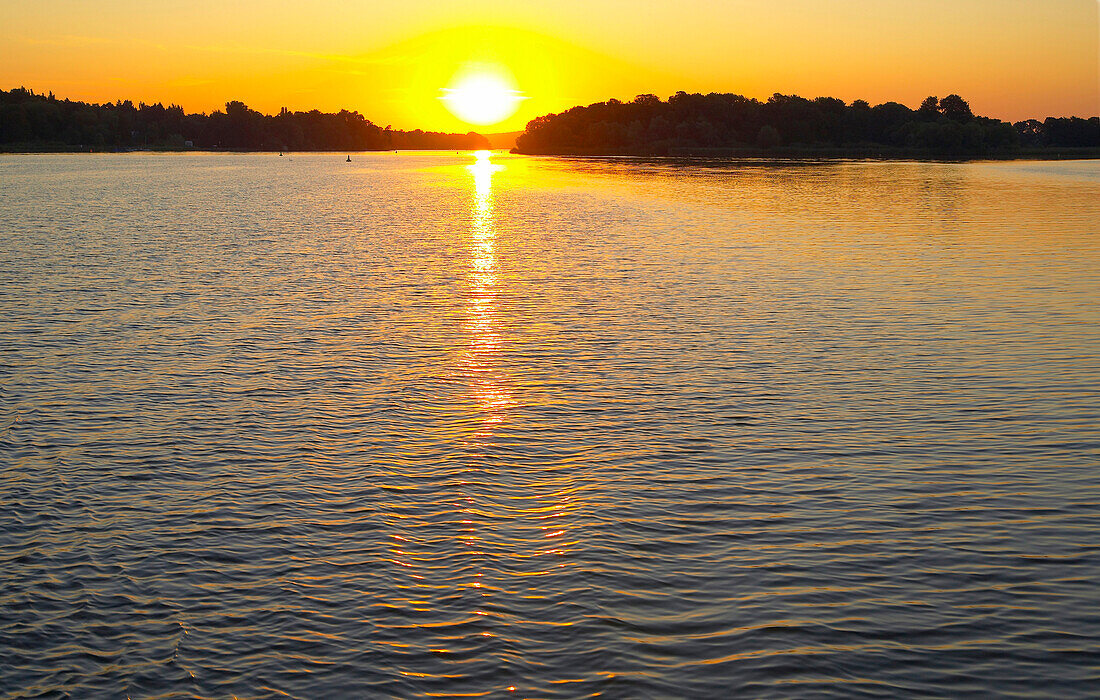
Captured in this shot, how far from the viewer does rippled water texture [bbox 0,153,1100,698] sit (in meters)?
12.2

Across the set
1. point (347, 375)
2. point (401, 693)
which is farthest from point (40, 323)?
point (401, 693)

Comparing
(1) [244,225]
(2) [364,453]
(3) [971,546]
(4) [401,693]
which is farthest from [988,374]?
(1) [244,225]

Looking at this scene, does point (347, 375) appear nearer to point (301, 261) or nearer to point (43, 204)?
point (301, 261)

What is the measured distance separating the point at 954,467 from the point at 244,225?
65.2m

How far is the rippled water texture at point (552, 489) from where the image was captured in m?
12.2

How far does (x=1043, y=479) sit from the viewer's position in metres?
18.2

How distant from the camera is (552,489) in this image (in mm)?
17812

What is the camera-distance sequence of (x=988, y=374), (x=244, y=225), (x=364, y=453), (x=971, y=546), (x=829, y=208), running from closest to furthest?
(x=971, y=546)
(x=364, y=453)
(x=988, y=374)
(x=244, y=225)
(x=829, y=208)

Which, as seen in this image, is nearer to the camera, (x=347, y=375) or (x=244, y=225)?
(x=347, y=375)

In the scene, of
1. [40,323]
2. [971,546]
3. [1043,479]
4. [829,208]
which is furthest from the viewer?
[829,208]

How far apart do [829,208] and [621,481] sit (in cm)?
7347

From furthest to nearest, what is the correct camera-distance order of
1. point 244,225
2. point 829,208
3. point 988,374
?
point 829,208 < point 244,225 < point 988,374

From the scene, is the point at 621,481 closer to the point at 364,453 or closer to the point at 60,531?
the point at 364,453

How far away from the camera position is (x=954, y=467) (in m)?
18.8
